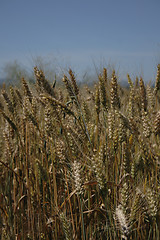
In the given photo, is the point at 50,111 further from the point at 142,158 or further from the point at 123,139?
the point at 142,158

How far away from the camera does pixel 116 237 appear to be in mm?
1334

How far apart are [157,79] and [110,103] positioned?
43.1 inches

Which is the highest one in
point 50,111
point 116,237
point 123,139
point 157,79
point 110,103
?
point 157,79

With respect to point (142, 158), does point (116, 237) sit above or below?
below

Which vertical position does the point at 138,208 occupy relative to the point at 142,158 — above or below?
below

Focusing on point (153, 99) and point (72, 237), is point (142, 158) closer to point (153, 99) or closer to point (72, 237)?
point (72, 237)

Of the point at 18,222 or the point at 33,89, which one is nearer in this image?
the point at 18,222

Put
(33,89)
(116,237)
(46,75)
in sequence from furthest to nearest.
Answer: (33,89), (46,75), (116,237)

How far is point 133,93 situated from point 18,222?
1755mm

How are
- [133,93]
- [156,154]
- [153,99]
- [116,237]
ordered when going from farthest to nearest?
1. [153,99]
2. [133,93]
3. [156,154]
4. [116,237]

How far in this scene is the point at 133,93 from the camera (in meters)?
2.55

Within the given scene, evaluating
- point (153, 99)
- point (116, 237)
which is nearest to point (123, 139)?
point (116, 237)

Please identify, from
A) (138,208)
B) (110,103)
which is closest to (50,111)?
(110,103)

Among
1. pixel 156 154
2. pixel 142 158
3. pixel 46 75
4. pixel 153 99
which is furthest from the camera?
pixel 153 99
